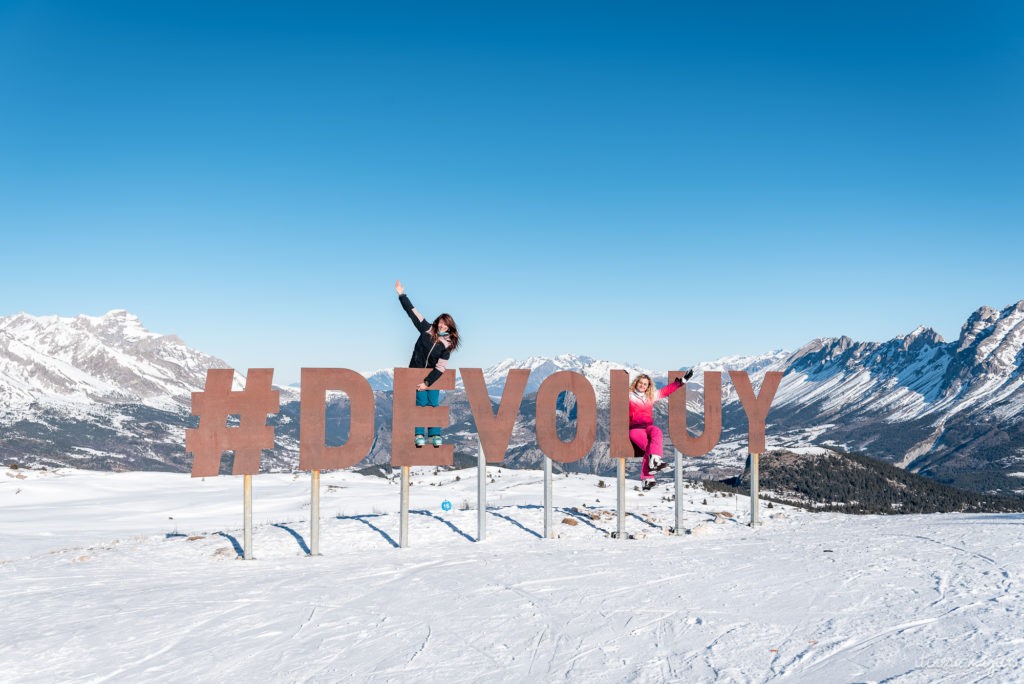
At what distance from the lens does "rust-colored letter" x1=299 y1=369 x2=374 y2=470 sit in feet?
69.1

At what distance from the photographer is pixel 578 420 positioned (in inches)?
895

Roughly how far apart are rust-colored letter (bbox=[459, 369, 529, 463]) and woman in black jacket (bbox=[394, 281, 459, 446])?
904 mm

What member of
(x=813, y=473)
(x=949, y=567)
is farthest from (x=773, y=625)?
(x=813, y=473)

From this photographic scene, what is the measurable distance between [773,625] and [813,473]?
10337 cm

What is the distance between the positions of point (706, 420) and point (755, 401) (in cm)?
214

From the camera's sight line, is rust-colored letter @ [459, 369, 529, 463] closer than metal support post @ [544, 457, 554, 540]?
Yes

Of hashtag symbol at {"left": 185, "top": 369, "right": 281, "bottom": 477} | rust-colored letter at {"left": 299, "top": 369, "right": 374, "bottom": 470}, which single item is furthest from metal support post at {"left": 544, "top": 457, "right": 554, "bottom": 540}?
hashtag symbol at {"left": 185, "top": 369, "right": 281, "bottom": 477}

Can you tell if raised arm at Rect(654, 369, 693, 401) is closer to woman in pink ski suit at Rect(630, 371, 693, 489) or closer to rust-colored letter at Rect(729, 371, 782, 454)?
woman in pink ski suit at Rect(630, 371, 693, 489)

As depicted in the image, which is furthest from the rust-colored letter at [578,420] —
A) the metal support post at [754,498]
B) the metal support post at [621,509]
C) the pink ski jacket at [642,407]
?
the metal support post at [754,498]

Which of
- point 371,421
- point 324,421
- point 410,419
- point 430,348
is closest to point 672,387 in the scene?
point 430,348

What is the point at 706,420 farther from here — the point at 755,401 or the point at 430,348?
the point at 430,348

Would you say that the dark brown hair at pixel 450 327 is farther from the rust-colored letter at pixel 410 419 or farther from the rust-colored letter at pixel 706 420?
the rust-colored letter at pixel 706 420

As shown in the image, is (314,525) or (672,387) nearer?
(314,525)

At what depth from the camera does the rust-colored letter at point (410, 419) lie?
69.8 feet
